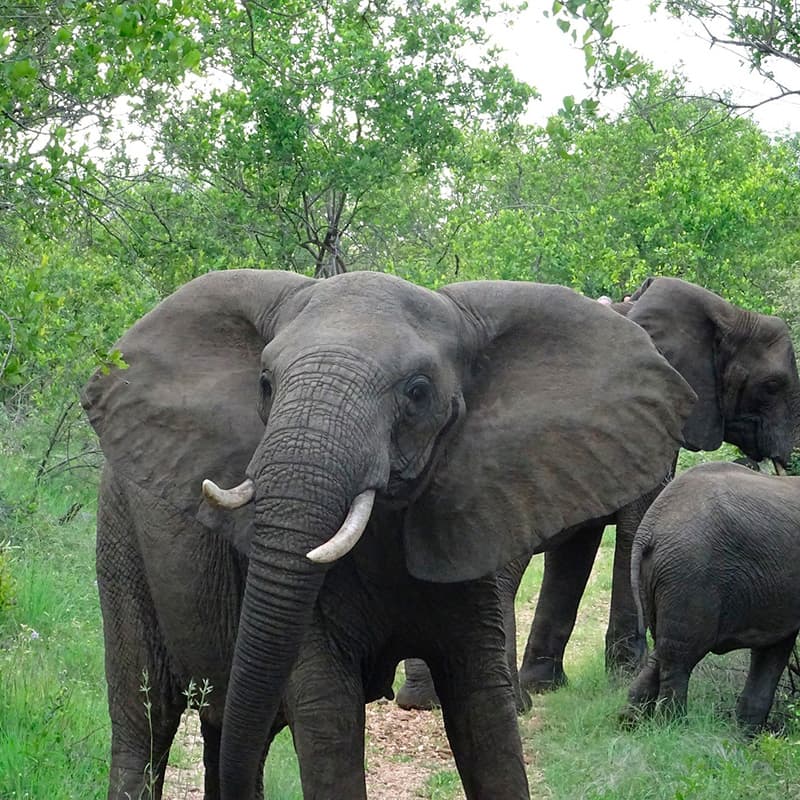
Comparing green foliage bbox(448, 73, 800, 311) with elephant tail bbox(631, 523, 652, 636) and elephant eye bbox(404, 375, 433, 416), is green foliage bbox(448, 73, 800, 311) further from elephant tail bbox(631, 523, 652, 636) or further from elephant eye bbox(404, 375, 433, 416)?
elephant eye bbox(404, 375, 433, 416)

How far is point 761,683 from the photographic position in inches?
254

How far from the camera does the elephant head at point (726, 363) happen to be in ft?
26.0

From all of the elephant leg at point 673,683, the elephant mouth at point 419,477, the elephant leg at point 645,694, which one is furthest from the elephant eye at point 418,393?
the elephant leg at point 645,694

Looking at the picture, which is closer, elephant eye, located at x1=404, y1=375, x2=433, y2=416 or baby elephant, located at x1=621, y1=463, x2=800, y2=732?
elephant eye, located at x1=404, y1=375, x2=433, y2=416

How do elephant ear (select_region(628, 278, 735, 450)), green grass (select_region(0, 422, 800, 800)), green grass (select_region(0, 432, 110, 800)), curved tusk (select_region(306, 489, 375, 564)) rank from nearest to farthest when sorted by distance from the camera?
curved tusk (select_region(306, 489, 375, 564)) < green grass (select_region(0, 432, 110, 800)) < green grass (select_region(0, 422, 800, 800)) < elephant ear (select_region(628, 278, 735, 450))

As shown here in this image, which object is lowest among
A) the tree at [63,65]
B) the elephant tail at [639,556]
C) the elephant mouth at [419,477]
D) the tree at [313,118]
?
the elephant tail at [639,556]

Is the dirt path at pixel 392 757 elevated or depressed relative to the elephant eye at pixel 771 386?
depressed

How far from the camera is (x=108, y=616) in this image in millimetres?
4684

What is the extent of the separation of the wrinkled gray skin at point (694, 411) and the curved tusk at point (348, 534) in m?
4.65

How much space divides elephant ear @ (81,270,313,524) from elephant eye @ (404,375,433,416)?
478 mm

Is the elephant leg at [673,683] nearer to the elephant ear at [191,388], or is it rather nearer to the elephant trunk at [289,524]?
the elephant ear at [191,388]

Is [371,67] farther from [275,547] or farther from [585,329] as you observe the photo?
[275,547]

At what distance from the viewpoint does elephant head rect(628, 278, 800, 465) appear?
7934mm

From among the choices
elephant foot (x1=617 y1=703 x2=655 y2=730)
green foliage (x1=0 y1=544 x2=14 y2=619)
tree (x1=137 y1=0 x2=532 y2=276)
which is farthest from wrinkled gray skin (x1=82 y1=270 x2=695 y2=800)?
tree (x1=137 y1=0 x2=532 y2=276)
